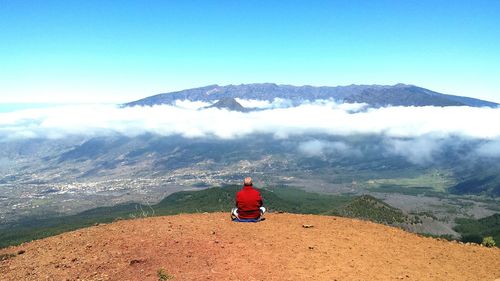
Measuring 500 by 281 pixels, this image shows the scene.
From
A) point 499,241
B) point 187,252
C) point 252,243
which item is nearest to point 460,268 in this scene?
point 252,243

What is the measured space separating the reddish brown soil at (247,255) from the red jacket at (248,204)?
912mm

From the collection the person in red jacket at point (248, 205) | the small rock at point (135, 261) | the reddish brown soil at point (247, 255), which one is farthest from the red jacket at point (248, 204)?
the small rock at point (135, 261)

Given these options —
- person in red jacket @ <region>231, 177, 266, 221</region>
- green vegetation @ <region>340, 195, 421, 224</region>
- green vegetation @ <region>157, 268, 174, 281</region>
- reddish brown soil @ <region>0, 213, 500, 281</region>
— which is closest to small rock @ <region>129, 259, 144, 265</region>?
reddish brown soil @ <region>0, 213, 500, 281</region>

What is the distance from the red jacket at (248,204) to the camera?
85.0ft

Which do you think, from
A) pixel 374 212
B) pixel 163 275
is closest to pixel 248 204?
pixel 163 275

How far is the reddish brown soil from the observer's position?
17969mm

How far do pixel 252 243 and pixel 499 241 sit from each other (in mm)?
138589

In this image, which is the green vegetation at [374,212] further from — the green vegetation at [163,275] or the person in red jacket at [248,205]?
the green vegetation at [163,275]

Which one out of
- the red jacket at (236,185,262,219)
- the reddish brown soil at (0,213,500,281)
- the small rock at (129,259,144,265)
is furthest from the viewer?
the red jacket at (236,185,262,219)

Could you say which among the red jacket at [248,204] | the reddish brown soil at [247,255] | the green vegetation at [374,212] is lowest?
the green vegetation at [374,212]

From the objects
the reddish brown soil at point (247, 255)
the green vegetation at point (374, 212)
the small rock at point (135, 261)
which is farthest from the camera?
the green vegetation at point (374, 212)

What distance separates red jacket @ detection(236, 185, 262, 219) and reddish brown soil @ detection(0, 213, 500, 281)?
0.91 meters

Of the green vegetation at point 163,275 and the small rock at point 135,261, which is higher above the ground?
the green vegetation at point 163,275

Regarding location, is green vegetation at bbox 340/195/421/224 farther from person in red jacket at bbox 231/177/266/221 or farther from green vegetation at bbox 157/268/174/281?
green vegetation at bbox 157/268/174/281
